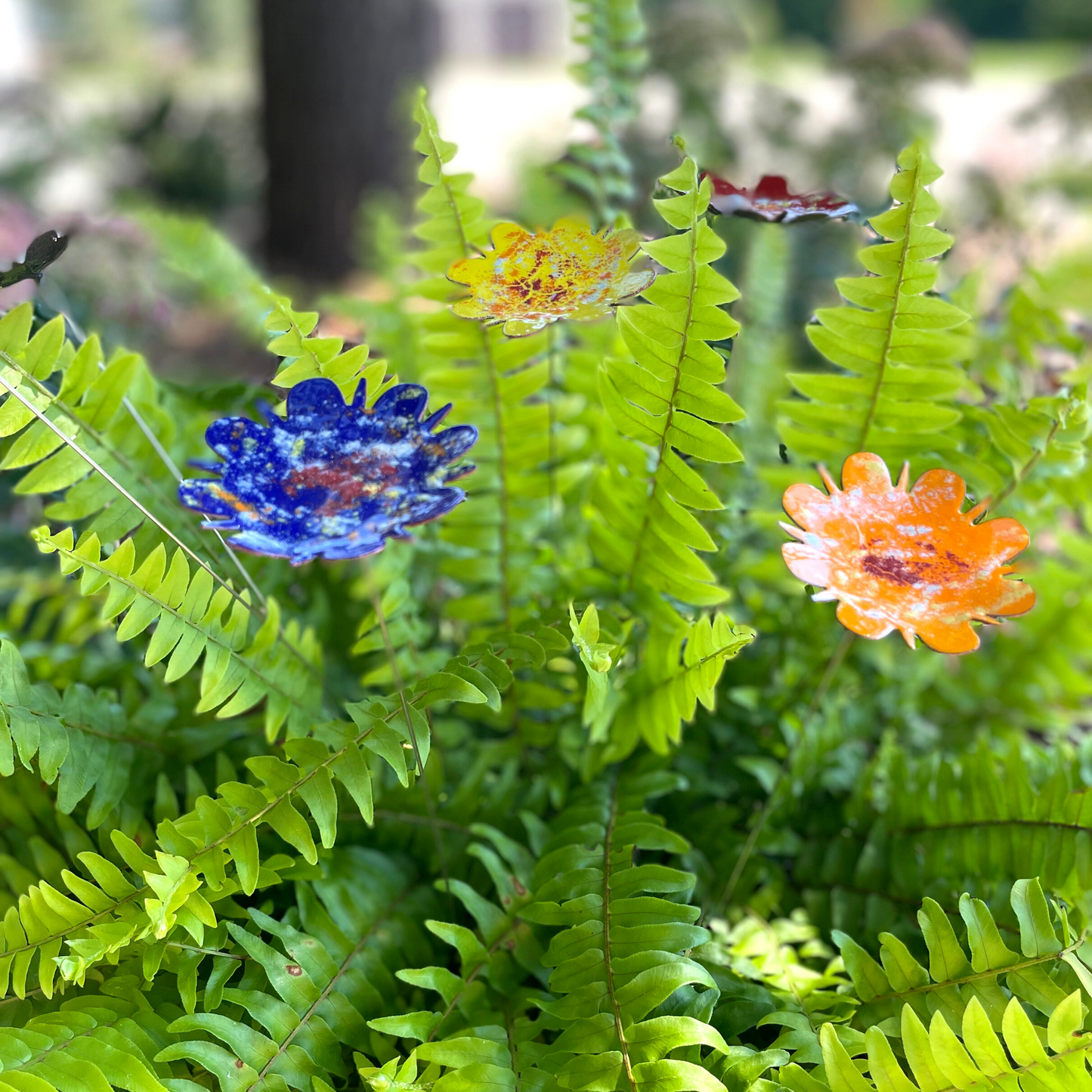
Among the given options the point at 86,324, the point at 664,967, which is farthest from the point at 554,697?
the point at 86,324

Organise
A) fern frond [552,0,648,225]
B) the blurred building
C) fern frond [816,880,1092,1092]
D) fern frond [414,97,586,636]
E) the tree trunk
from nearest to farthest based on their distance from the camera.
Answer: fern frond [816,880,1092,1092] < fern frond [414,97,586,636] < fern frond [552,0,648,225] < the tree trunk < the blurred building

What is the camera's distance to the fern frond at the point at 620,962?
0.60 meters

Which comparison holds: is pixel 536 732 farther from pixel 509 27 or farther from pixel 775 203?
pixel 509 27

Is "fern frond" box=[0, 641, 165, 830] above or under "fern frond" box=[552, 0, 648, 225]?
under

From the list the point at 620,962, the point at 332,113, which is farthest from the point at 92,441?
the point at 332,113

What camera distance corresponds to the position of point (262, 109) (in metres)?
3.00

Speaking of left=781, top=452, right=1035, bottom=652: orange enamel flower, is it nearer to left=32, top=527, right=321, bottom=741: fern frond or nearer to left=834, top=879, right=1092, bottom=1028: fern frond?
left=834, top=879, right=1092, bottom=1028: fern frond

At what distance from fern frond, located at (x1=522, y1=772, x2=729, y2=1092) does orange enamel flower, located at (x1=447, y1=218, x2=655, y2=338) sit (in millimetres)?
412

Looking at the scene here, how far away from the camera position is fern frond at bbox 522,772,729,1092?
23.5 inches

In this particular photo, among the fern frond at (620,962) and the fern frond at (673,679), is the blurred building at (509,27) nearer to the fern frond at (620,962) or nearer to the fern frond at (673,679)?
the fern frond at (673,679)

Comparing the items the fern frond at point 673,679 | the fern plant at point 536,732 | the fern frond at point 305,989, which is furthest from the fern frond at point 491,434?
the fern frond at point 305,989

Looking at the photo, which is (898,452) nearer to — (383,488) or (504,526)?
(504,526)

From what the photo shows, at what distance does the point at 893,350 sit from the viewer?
0.79 meters

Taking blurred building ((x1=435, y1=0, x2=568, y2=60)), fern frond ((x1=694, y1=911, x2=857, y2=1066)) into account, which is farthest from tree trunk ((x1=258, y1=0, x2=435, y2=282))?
blurred building ((x1=435, y1=0, x2=568, y2=60))
